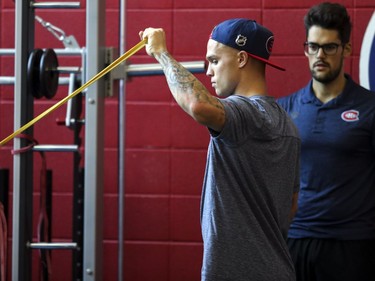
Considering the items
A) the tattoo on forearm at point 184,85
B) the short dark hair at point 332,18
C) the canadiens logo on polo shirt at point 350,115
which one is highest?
the short dark hair at point 332,18

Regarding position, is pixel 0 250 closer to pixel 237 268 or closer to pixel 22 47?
pixel 22 47

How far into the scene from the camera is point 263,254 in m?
2.11

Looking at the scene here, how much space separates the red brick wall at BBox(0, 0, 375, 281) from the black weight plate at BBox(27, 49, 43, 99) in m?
0.80

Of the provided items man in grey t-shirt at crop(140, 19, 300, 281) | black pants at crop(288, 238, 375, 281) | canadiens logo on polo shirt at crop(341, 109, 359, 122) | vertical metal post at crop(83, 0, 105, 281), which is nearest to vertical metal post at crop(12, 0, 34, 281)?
vertical metal post at crop(83, 0, 105, 281)

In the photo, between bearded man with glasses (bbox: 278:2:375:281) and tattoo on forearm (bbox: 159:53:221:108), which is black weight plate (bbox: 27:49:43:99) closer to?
tattoo on forearm (bbox: 159:53:221:108)

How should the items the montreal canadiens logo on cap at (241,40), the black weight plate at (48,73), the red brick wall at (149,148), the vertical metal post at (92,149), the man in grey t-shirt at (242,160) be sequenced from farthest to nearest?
the red brick wall at (149,148) < the black weight plate at (48,73) < the vertical metal post at (92,149) < the montreal canadiens logo on cap at (241,40) < the man in grey t-shirt at (242,160)

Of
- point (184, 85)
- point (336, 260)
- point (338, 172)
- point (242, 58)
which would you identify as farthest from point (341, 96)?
point (184, 85)

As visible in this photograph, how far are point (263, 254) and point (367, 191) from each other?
877 mm

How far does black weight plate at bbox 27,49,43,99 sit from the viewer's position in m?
2.85

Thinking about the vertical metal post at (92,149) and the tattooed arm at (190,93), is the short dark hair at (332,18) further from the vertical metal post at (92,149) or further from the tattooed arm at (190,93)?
the tattooed arm at (190,93)

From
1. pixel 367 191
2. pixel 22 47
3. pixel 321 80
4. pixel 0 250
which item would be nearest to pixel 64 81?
pixel 22 47

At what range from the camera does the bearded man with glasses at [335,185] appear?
9.23 feet

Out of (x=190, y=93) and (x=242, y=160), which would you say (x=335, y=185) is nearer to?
(x=242, y=160)

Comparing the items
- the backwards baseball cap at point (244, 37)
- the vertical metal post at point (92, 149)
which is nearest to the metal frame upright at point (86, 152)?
the vertical metal post at point (92, 149)
